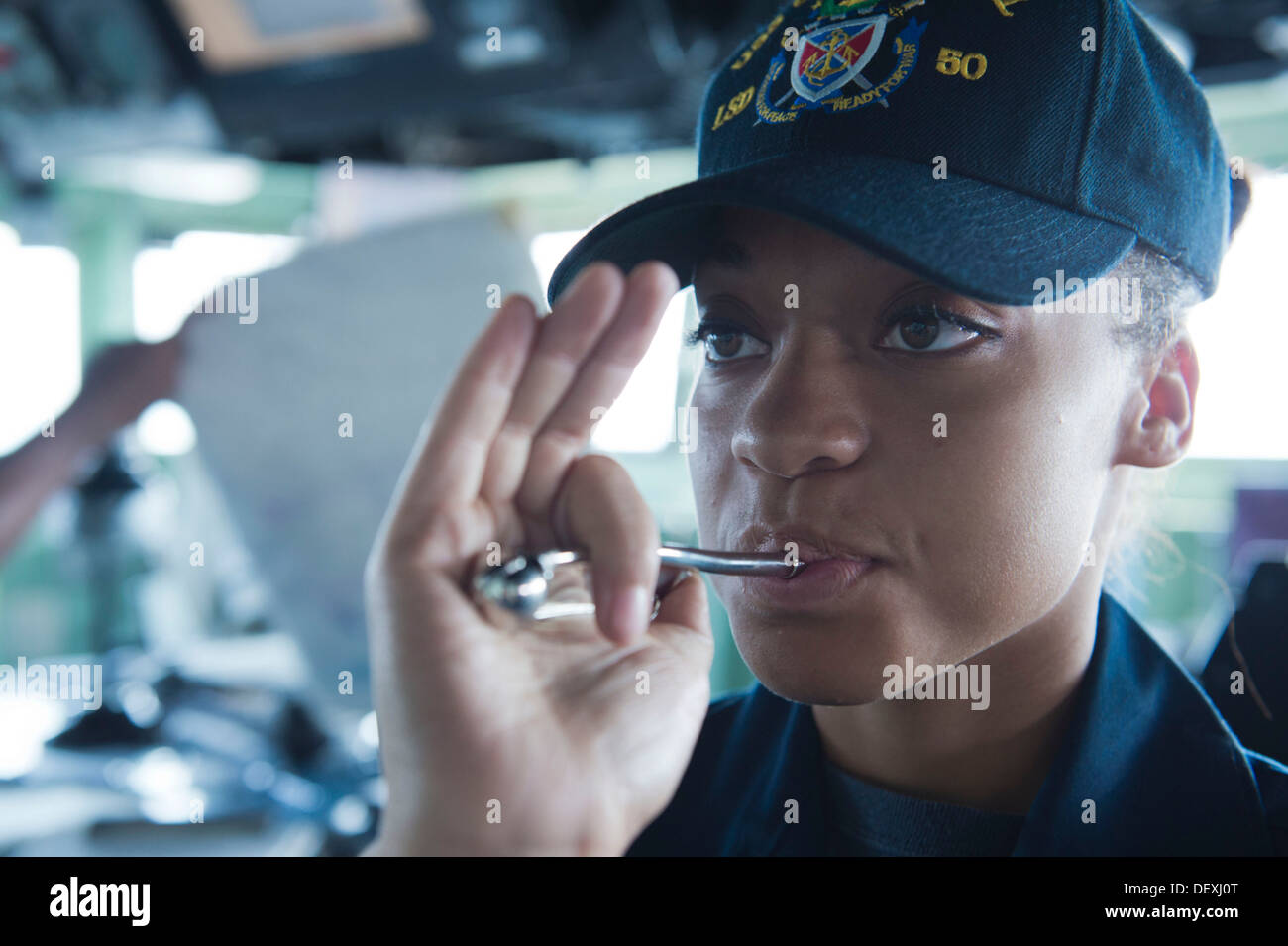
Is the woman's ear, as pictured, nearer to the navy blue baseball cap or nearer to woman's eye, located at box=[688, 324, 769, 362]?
the navy blue baseball cap

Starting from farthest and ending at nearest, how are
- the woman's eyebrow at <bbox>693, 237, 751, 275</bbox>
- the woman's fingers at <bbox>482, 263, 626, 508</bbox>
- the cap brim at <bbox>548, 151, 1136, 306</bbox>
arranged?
the woman's eyebrow at <bbox>693, 237, 751, 275</bbox>
the cap brim at <bbox>548, 151, 1136, 306</bbox>
the woman's fingers at <bbox>482, 263, 626, 508</bbox>

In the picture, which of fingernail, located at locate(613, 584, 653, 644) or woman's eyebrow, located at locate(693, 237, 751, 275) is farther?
woman's eyebrow, located at locate(693, 237, 751, 275)

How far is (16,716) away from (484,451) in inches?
72.0

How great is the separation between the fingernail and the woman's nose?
A: 19 centimetres

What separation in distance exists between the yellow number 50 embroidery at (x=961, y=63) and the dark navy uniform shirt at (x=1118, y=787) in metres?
0.46

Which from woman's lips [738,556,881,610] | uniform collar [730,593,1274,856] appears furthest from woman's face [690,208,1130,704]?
uniform collar [730,593,1274,856]

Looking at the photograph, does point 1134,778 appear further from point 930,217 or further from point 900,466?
point 930,217

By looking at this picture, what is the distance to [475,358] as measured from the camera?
51cm

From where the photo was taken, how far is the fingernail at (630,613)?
52 cm

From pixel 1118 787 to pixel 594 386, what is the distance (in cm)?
52

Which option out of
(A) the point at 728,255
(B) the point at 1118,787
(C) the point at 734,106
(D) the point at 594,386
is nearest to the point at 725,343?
(A) the point at 728,255

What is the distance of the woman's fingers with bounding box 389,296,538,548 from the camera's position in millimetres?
513

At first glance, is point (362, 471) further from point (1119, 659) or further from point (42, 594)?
point (42, 594)
